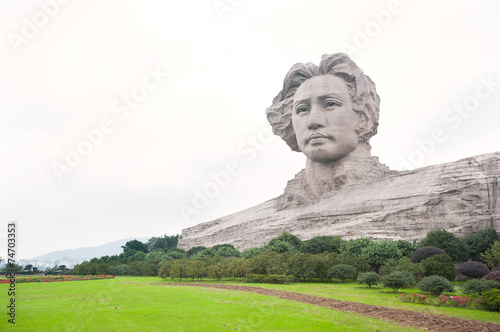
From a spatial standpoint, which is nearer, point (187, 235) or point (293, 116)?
point (293, 116)

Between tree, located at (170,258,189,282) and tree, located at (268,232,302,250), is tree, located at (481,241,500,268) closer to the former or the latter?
tree, located at (268,232,302,250)

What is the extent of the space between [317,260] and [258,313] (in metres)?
8.01

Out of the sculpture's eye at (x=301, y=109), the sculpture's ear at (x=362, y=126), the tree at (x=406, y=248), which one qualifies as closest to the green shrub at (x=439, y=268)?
the tree at (x=406, y=248)

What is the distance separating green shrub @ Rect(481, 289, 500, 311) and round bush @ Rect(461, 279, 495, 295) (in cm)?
76

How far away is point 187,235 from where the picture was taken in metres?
38.0

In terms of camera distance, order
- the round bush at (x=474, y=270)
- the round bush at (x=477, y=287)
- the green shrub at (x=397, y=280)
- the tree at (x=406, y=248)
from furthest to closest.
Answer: the tree at (x=406, y=248) < the round bush at (x=474, y=270) < the green shrub at (x=397, y=280) < the round bush at (x=477, y=287)

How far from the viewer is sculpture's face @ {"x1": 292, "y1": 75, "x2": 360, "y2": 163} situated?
89.8 ft

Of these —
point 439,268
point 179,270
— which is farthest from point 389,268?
point 179,270

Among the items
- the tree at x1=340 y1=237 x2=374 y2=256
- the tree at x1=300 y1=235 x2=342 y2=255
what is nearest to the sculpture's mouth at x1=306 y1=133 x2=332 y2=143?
the tree at x1=300 y1=235 x2=342 y2=255

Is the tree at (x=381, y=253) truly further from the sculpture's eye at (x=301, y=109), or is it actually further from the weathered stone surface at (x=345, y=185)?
the sculpture's eye at (x=301, y=109)

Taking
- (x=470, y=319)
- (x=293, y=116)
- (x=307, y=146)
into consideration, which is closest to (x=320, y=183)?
(x=307, y=146)

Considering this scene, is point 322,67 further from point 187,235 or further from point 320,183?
point 187,235

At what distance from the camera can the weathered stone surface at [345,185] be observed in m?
18.7

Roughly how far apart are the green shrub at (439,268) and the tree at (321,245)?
220 inches
